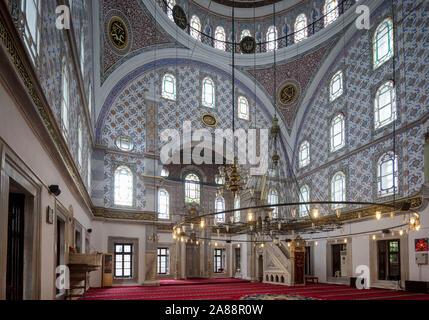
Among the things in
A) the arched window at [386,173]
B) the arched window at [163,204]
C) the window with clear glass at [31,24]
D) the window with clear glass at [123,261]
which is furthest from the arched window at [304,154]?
the window with clear glass at [31,24]

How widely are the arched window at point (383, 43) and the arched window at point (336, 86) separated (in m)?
1.90

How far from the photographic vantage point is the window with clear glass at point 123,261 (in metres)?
13.9

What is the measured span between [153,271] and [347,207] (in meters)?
7.47

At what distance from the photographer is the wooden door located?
431cm

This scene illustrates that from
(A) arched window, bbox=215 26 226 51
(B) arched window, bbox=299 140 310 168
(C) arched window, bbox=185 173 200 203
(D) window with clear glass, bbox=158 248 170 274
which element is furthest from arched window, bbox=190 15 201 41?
(D) window with clear glass, bbox=158 248 170 274

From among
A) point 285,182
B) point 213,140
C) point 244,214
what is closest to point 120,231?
point 213,140

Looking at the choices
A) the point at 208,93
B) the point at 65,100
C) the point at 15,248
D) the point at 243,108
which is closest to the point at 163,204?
the point at 208,93

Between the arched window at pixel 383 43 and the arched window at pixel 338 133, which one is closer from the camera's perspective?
the arched window at pixel 383 43

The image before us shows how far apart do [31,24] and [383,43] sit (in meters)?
11.6

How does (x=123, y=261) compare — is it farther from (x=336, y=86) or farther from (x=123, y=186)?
(x=336, y=86)

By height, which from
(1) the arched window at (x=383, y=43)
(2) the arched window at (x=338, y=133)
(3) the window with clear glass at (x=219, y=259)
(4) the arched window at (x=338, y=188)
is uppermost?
(1) the arched window at (x=383, y=43)

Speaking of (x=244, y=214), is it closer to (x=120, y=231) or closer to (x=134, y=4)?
(x=120, y=231)

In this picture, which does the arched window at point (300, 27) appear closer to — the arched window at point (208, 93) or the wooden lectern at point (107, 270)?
the arched window at point (208, 93)

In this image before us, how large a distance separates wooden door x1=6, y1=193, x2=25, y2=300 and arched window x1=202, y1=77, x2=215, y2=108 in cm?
1258
